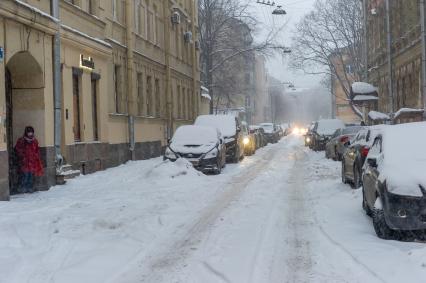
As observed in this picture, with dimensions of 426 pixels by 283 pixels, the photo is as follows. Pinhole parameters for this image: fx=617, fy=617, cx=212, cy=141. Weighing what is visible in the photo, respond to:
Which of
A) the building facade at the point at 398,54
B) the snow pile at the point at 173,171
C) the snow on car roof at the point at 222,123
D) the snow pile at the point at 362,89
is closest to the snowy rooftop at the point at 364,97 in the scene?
the snow pile at the point at 362,89

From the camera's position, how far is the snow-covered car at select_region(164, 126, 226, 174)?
1873 centimetres

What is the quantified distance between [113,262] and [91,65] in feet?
41.6

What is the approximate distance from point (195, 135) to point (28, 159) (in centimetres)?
705

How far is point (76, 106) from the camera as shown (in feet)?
59.7

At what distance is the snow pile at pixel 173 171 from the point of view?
16.4 meters

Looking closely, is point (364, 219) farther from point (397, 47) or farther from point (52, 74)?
point (397, 47)

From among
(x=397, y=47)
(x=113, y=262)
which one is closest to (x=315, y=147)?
(x=397, y=47)

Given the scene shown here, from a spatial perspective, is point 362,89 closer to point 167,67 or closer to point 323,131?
point 323,131

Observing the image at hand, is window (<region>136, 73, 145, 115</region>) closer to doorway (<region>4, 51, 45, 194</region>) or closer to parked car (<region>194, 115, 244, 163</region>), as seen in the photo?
parked car (<region>194, 115, 244, 163</region>)

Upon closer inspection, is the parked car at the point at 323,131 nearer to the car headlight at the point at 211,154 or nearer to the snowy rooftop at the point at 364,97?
the snowy rooftop at the point at 364,97

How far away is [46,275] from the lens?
250 inches

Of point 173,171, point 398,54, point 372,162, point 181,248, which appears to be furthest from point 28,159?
point 398,54

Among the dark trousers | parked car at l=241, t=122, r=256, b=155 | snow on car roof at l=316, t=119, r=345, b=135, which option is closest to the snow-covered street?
the dark trousers

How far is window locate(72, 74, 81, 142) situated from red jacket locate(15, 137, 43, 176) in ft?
12.5
